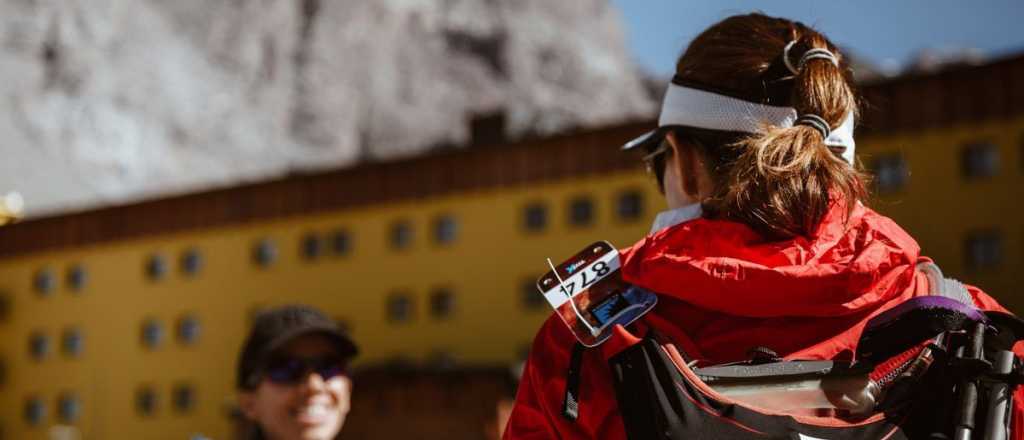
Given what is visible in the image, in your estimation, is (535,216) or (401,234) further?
(401,234)

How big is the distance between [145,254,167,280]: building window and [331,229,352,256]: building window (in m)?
8.65

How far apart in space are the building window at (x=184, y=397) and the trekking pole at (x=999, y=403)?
1935 inches

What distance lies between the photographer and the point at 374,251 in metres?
45.4

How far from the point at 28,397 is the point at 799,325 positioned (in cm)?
5716

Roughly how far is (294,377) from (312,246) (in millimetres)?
43208

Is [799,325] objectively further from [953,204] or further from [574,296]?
[953,204]

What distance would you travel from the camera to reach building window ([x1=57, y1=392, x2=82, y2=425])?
53.2 meters

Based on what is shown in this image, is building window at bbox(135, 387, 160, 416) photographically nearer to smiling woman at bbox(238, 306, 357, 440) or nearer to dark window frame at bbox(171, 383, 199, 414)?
dark window frame at bbox(171, 383, 199, 414)

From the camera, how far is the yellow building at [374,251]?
1352 inches

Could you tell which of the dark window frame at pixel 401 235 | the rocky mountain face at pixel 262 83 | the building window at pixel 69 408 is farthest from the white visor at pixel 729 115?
the rocky mountain face at pixel 262 83

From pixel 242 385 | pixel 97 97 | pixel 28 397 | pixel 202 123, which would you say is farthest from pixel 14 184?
pixel 242 385

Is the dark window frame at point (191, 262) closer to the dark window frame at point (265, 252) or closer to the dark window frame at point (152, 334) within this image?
the dark window frame at point (152, 334)

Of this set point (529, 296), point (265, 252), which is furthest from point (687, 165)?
point (265, 252)

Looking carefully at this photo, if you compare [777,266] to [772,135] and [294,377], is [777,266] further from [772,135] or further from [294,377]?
[294,377]
